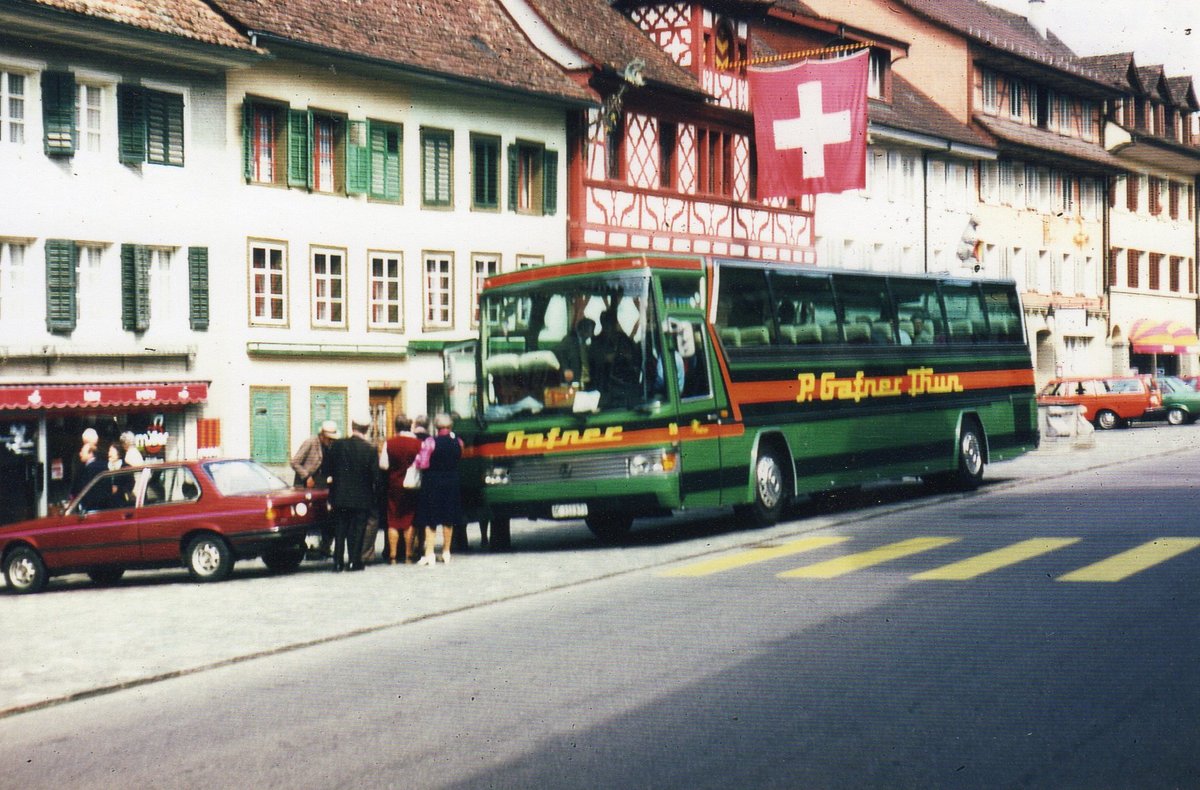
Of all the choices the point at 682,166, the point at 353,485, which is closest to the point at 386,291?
the point at 682,166

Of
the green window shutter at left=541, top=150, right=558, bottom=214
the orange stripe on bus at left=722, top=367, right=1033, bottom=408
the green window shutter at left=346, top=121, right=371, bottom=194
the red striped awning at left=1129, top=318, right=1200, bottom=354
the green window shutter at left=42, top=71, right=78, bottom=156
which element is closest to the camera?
the orange stripe on bus at left=722, top=367, right=1033, bottom=408

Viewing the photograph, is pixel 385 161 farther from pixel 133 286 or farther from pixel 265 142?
pixel 133 286

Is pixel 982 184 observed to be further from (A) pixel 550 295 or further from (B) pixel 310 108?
(A) pixel 550 295

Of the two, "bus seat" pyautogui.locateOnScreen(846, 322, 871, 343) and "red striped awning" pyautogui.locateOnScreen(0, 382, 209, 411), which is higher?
"bus seat" pyautogui.locateOnScreen(846, 322, 871, 343)

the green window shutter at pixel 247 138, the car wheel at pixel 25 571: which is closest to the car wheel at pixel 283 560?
the car wheel at pixel 25 571

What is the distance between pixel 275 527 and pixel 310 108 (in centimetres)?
1542

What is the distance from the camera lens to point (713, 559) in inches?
714

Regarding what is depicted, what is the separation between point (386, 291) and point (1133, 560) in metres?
20.9

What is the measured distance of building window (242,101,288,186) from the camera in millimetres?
31203

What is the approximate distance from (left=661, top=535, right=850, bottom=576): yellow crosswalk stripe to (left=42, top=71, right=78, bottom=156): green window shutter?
14286mm

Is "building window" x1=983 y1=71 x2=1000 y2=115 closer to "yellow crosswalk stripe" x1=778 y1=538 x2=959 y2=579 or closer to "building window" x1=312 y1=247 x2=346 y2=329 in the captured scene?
"building window" x1=312 y1=247 x2=346 y2=329

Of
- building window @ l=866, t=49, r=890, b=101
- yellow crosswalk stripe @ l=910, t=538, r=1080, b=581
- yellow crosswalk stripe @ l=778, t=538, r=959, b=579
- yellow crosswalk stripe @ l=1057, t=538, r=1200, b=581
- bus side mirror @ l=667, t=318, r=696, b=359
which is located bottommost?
yellow crosswalk stripe @ l=778, t=538, r=959, b=579

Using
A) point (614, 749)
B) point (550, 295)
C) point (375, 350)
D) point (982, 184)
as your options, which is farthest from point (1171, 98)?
point (614, 749)

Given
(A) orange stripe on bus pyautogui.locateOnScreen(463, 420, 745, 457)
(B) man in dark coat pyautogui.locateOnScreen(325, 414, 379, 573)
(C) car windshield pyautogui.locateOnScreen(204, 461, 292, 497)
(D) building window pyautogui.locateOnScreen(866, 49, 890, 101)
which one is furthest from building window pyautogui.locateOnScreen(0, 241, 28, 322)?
(D) building window pyautogui.locateOnScreen(866, 49, 890, 101)
